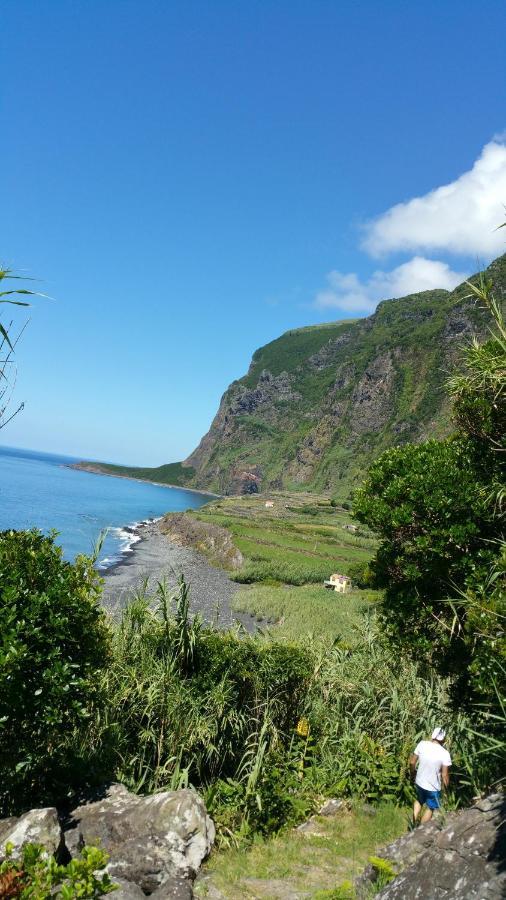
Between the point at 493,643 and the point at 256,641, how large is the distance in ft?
17.0

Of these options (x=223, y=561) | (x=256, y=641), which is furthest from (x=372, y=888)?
(x=223, y=561)

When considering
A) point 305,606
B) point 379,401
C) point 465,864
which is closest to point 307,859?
point 465,864

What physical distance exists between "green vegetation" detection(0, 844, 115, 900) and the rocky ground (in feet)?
65.7

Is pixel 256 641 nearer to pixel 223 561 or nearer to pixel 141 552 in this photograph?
pixel 223 561

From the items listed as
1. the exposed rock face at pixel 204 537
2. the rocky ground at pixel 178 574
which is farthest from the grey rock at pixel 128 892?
the exposed rock face at pixel 204 537

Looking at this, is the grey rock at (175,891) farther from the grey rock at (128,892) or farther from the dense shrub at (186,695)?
the dense shrub at (186,695)

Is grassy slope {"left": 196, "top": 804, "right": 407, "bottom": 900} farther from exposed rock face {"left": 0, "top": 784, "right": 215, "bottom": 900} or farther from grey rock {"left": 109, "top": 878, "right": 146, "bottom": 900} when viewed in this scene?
grey rock {"left": 109, "top": 878, "right": 146, "bottom": 900}

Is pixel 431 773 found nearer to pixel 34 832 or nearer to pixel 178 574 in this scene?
pixel 34 832

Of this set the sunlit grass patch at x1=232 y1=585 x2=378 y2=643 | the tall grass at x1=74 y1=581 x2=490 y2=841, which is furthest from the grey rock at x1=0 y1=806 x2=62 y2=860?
the sunlit grass patch at x1=232 y1=585 x2=378 y2=643

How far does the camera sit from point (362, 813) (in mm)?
7133

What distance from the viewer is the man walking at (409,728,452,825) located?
20.7 ft

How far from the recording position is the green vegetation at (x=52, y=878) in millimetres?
2939

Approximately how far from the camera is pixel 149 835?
18.0ft

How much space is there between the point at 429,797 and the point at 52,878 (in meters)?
4.89
